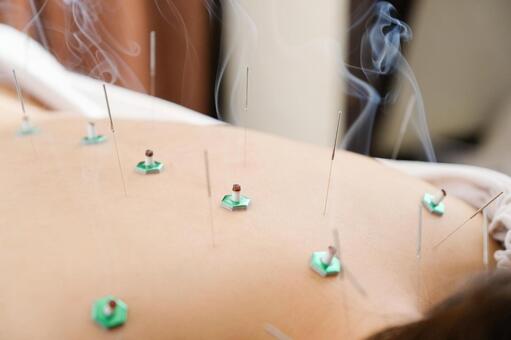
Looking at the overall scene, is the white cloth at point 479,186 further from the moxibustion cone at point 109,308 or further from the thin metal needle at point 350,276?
the moxibustion cone at point 109,308

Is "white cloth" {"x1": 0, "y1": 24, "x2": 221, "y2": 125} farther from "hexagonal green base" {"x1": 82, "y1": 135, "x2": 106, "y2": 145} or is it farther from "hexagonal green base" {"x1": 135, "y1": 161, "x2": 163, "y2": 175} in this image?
"hexagonal green base" {"x1": 135, "y1": 161, "x2": 163, "y2": 175}

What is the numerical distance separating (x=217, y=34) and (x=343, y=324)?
1.51 m

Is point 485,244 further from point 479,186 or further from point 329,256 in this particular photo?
point 329,256

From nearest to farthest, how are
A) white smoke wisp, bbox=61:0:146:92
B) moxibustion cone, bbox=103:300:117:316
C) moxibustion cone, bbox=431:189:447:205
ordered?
1. moxibustion cone, bbox=103:300:117:316
2. moxibustion cone, bbox=431:189:447:205
3. white smoke wisp, bbox=61:0:146:92

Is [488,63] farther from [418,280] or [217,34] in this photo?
[217,34]

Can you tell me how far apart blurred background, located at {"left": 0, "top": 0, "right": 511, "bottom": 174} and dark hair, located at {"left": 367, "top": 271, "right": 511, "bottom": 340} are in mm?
856

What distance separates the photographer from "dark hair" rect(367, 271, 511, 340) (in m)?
0.41

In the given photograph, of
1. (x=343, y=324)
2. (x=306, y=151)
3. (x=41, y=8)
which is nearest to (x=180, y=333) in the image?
(x=343, y=324)

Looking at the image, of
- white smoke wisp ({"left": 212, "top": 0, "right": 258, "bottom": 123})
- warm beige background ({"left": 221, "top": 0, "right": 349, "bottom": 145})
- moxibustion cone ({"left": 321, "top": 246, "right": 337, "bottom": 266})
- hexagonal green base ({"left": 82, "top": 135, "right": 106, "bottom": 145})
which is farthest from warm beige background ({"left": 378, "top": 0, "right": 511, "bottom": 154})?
hexagonal green base ({"left": 82, "top": 135, "right": 106, "bottom": 145})

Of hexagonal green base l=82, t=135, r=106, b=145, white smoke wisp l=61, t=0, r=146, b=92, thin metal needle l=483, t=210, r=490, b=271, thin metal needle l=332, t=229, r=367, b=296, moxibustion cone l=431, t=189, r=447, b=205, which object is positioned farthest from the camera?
white smoke wisp l=61, t=0, r=146, b=92

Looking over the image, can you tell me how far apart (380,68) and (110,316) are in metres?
1.29

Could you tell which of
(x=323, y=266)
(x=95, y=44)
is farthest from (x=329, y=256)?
(x=95, y=44)

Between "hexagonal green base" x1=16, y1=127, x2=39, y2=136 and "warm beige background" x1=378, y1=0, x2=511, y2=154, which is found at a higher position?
"warm beige background" x1=378, y1=0, x2=511, y2=154

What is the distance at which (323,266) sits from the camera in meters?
0.78
